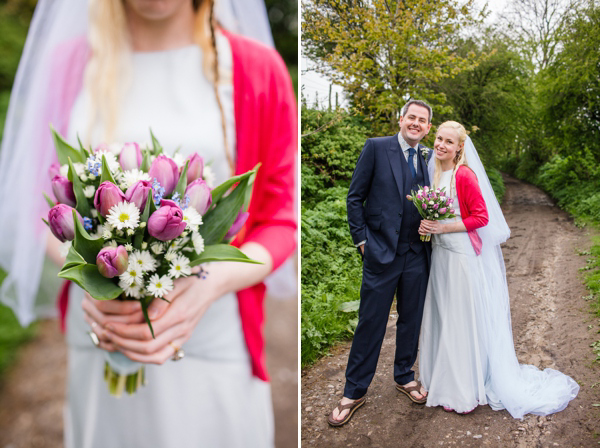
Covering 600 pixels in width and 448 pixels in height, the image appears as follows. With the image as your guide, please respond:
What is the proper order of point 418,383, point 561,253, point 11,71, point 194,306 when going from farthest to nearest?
1. point 11,71
2. point 418,383
3. point 561,253
4. point 194,306

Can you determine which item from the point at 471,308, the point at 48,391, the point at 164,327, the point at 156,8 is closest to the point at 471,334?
the point at 471,308

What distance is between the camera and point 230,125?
1.44 metres

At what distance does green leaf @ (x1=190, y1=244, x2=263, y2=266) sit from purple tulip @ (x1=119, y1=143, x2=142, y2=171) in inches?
10.9

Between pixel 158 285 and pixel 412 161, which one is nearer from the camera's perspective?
pixel 158 285

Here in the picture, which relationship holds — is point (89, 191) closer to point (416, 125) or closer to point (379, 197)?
point (379, 197)

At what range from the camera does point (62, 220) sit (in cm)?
102

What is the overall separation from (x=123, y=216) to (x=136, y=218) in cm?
3

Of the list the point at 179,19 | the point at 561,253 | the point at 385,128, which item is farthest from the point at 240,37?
the point at 561,253

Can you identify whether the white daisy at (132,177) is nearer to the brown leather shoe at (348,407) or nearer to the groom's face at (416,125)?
the groom's face at (416,125)

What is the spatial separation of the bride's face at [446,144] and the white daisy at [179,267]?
97cm

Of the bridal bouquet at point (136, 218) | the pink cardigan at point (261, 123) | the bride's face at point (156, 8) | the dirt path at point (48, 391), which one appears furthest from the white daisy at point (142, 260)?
the dirt path at point (48, 391)

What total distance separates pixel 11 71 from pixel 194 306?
4.86 feet

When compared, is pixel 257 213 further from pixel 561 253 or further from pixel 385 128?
pixel 561 253

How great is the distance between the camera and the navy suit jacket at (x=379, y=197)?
64.4 inches
